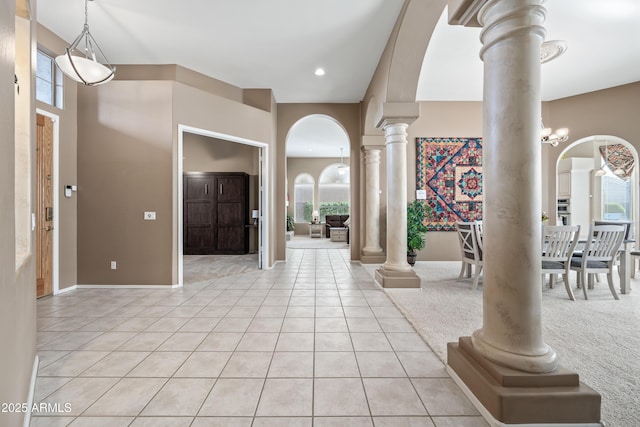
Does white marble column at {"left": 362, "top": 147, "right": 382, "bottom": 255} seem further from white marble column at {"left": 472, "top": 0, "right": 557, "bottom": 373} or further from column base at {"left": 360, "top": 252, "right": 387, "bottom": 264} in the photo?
white marble column at {"left": 472, "top": 0, "right": 557, "bottom": 373}

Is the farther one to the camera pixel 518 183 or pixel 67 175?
pixel 67 175

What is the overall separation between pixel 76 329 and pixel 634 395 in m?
4.57

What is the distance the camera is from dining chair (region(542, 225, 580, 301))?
3.66 m

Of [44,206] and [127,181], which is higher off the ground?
[127,181]

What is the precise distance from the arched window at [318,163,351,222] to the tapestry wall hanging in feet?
21.9

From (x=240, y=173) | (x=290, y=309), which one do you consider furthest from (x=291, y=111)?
(x=290, y=309)

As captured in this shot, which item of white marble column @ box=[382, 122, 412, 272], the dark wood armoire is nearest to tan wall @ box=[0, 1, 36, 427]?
white marble column @ box=[382, 122, 412, 272]

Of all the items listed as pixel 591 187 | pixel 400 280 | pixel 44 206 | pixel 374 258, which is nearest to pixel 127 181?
pixel 44 206

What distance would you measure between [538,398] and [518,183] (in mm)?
1143

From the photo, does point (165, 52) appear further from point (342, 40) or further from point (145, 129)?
point (342, 40)

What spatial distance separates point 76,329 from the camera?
117 inches

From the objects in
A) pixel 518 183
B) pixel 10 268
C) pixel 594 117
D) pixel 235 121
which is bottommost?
pixel 10 268

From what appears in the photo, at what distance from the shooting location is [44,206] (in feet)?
13.3

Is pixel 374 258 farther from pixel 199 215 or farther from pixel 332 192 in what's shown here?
pixel 332 192
